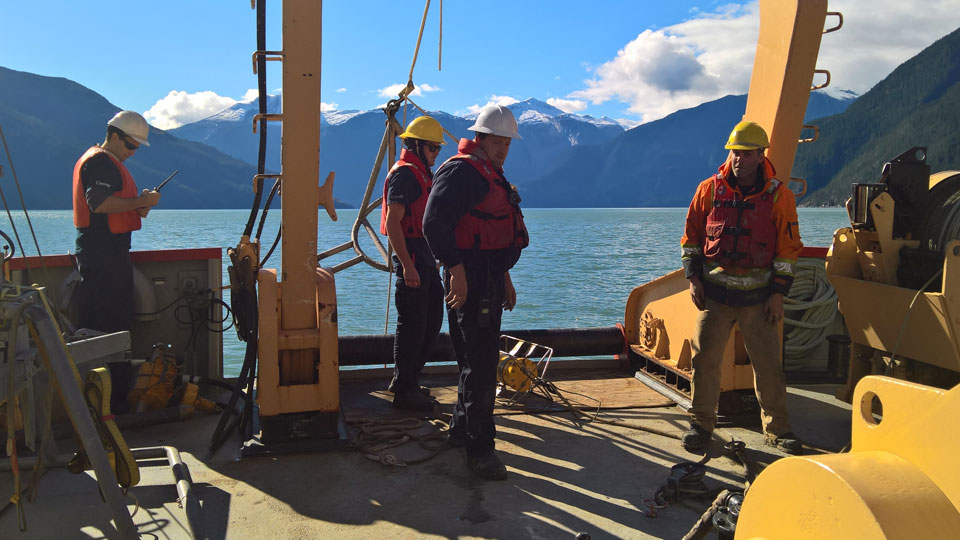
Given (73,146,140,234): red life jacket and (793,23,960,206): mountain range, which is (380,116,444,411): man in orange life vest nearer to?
(73,146,140,234): red life jacket

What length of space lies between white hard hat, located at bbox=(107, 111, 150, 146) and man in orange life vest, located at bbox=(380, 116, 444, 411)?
1786 millimetres

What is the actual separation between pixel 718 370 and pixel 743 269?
26.9 inches

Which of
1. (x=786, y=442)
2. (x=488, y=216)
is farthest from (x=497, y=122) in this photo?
(x=786, y=442)

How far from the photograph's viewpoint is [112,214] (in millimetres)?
4609

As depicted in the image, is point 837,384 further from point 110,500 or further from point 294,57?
point 110,500

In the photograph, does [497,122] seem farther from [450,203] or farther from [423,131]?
[423,131]

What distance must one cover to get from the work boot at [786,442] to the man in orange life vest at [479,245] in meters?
1.79

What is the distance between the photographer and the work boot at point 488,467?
3.70m

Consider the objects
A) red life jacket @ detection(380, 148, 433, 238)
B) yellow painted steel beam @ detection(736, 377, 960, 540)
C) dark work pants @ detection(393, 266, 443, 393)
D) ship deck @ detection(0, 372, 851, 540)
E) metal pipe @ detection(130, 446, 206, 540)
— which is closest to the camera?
yellow painted steel beam @ detection(736, 377, 960, 540)

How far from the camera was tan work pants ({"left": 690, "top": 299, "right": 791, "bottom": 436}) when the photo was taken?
13.9ft

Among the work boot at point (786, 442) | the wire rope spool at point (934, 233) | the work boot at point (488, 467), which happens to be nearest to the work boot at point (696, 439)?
the work boot at point (786, 442)

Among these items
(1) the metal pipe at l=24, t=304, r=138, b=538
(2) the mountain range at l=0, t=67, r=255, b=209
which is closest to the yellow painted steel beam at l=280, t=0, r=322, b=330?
(1) the metal pipe at l=24, t=304, r=138, b=538

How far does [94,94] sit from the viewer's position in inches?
7613

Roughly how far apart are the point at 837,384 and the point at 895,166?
234cm
